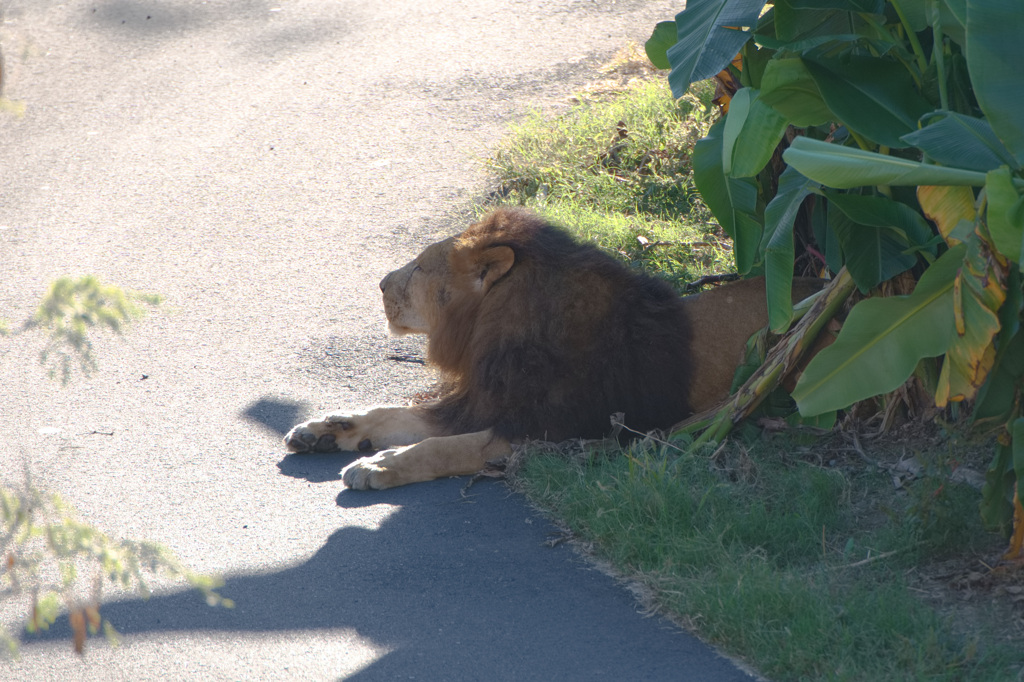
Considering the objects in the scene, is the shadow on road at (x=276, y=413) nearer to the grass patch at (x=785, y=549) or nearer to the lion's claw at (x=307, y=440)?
the lion's claw at (x=307, y=440)

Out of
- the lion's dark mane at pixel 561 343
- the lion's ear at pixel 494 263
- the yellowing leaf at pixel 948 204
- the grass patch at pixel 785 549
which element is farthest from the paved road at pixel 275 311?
the yellowing leaf at pixel 948 204

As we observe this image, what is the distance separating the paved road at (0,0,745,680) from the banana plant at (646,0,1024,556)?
132cm

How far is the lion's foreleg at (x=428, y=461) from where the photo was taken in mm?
5039

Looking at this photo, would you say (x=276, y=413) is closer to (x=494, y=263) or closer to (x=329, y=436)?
(x=329, y=436)

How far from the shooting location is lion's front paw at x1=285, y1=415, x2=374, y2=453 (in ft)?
17.9

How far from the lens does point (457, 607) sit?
4043 millimetres

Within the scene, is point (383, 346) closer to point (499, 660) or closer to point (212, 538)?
point (212, 538)

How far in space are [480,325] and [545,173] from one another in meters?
3.76

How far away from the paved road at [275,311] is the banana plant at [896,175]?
1.32 metres

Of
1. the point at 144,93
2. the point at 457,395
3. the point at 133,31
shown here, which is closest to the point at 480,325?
the point at 457,395

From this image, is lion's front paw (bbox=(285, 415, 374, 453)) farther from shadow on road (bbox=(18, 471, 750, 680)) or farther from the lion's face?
shadow on road (bbox=(18, 471, 750, 680))

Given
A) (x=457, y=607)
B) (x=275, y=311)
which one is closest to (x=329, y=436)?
(x=457, y=607)

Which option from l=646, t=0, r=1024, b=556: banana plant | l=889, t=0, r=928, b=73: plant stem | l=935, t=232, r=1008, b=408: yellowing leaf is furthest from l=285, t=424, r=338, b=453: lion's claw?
l=889, t=0, r=928, b=73: plant stem

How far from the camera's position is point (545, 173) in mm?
8844
